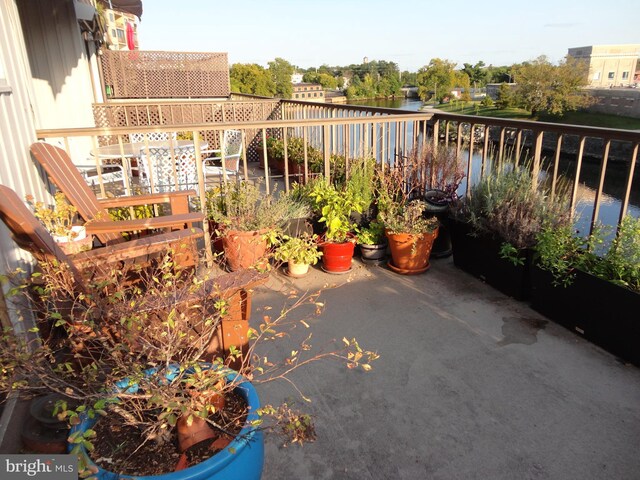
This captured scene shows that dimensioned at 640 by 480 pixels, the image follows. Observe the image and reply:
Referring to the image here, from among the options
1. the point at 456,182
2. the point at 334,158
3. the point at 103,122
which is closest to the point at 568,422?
the point at 456,182

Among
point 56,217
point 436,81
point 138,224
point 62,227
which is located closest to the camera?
point 62,227

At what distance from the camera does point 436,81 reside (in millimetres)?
53438

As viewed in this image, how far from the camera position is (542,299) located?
112 inches

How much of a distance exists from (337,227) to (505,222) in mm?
1238

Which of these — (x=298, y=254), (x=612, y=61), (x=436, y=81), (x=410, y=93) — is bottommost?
(x=298, y=254)

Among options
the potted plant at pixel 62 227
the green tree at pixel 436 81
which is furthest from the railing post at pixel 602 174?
the green tree at pixel 436 81

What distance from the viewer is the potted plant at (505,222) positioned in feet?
9.77

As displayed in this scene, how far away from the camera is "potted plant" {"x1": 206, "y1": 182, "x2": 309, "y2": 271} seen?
3.36 metres

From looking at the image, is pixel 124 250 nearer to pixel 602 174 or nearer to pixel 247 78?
pixel 602 174

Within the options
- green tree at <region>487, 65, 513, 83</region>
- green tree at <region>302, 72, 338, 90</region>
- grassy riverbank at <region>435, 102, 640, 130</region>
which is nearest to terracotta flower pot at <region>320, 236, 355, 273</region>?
grassy riverbank at <region>435, 102, 640, 130</region>

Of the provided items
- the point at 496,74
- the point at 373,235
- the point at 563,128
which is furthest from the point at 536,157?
the point at 496,74

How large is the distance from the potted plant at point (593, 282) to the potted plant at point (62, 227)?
2765mm

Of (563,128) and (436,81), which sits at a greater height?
(436,81)

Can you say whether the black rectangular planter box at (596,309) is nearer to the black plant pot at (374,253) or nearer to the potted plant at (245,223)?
the black plant pot at (374,253)
